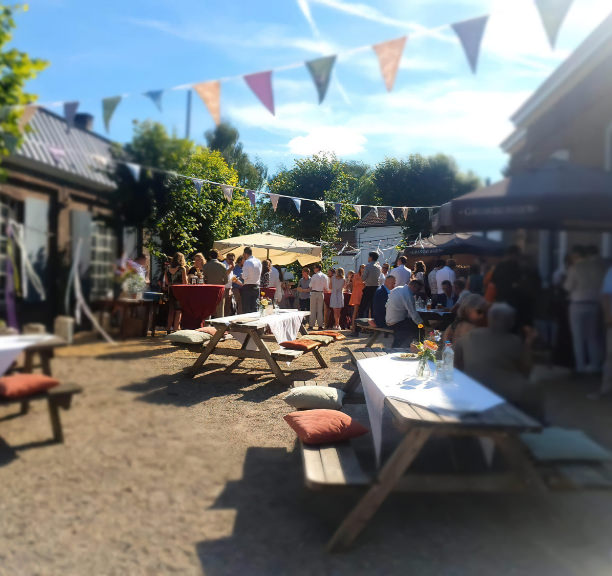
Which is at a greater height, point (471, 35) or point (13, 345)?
point (471, 35)

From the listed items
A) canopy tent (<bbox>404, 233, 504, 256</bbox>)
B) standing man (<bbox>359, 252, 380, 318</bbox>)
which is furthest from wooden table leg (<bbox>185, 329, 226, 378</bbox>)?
canopy tent (<bbox>404, 233, 504, 256</bbox>)

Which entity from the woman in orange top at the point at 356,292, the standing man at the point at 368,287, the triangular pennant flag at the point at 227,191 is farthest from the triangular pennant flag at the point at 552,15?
the woman in orange top at the point at 356,292

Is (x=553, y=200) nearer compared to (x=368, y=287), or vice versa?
(x=553, y=200)

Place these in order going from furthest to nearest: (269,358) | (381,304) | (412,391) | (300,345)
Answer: (381,304), (300,345), (269,358), (412,391)

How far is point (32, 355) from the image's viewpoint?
1.62 m

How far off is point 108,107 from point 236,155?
0.47 meters

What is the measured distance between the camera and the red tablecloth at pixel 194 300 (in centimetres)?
228

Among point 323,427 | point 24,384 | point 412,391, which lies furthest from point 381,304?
point 24,384

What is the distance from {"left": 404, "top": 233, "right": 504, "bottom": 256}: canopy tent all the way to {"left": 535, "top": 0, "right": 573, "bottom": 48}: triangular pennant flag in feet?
1.89

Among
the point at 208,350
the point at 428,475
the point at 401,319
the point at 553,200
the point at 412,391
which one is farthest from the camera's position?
the point at 208,350

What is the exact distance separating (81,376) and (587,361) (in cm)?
140

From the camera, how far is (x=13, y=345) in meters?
1.58

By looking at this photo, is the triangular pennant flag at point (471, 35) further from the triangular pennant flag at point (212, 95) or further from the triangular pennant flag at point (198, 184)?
the triangular pennant flag at point (198, 184)

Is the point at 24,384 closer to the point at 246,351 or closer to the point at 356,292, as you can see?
the point at 246,351
